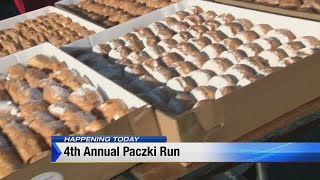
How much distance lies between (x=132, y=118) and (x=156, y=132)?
89mm

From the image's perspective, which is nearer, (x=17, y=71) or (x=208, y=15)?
(x=17, y=71)

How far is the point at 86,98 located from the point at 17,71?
0.51 meters

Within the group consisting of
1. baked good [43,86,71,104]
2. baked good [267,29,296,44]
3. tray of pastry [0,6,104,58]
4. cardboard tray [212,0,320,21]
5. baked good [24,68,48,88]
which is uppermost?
cardboard tray [212,0,320,21]

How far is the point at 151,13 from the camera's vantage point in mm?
2248

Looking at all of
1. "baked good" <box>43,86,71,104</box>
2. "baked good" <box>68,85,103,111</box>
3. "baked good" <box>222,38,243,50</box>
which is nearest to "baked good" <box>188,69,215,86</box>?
"baked good" <box>222,38,243,50</box>

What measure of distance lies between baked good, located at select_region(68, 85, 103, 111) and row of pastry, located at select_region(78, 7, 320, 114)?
13 cm

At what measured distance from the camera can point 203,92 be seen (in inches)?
59.2

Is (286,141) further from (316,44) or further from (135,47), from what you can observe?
(135,47)

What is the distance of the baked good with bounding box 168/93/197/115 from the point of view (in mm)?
1446

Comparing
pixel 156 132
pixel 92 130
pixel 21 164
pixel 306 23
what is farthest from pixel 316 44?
pixel 21 164

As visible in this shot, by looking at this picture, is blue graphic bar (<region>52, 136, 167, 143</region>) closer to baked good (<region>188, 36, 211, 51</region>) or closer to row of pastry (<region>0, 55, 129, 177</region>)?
row of pastry (<region>0, 55, 129, 177</region>)

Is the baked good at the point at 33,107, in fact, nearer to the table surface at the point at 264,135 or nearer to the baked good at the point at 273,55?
the table surface at the point at 264,135
